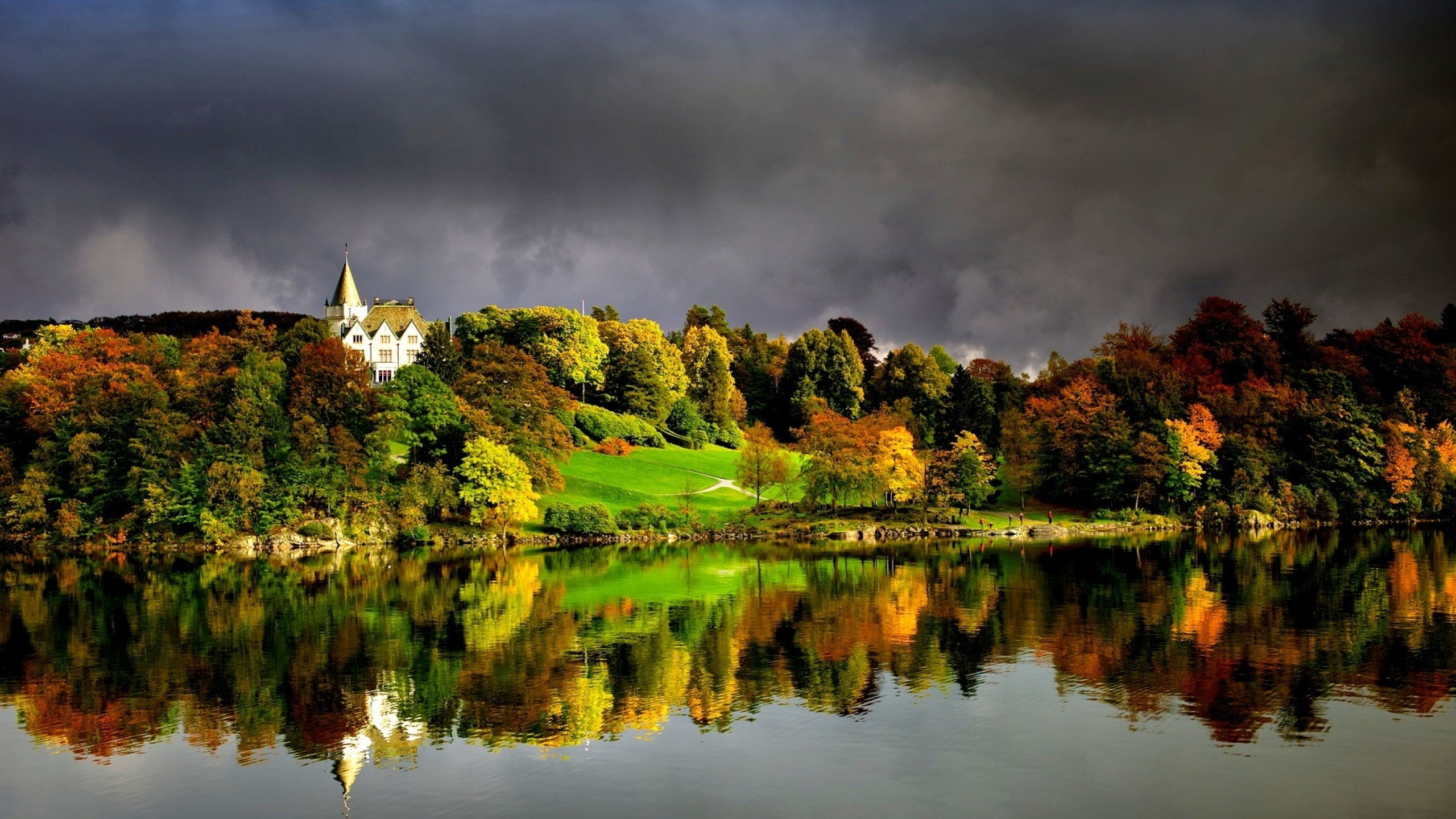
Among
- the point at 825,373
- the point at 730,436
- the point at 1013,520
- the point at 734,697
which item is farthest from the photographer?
the point at 825,373

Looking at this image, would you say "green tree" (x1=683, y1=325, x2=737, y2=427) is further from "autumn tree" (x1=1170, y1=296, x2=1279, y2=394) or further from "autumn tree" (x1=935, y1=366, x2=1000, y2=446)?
"autumn tree" (x1=1170, y1=296, x2=1279, y2=394)

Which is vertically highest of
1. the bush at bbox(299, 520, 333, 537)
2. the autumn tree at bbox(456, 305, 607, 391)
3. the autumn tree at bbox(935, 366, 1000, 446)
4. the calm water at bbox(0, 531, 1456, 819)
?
the autumn tree at bbox(456, 305, 607, 391)

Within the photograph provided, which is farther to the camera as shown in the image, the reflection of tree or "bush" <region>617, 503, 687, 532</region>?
"bush" <region>617, 503, 687, 532</region>

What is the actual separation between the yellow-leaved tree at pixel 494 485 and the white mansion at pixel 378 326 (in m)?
50.3

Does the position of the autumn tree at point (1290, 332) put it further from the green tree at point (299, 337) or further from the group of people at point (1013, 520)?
the green tree at point (299, 337)

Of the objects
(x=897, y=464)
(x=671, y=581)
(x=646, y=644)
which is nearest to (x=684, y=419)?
(x=897, y=464)

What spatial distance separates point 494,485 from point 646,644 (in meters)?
31.9

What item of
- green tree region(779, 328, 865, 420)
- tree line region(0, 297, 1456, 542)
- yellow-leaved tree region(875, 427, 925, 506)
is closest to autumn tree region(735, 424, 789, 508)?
tree line region(0, 297, 1456, 542)

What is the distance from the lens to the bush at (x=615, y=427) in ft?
284

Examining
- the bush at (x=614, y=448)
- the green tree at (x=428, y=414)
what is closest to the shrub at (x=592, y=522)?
the green tree at (x=428, y=414)

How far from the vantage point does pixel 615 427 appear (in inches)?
3433

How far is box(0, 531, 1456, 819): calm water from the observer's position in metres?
17.6

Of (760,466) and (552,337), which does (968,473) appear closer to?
(760,466)

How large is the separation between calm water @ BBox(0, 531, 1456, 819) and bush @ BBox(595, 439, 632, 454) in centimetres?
3965
